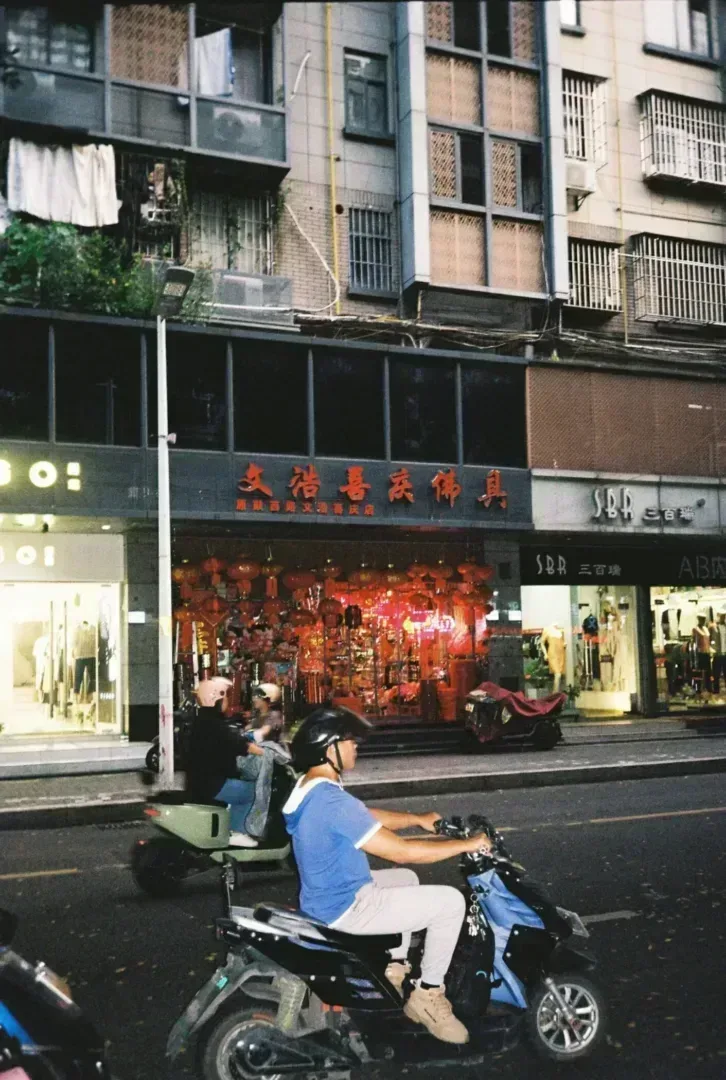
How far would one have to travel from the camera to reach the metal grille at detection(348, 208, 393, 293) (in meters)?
21.2

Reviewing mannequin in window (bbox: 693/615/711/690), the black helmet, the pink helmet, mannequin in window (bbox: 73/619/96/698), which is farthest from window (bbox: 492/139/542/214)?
the black helmet

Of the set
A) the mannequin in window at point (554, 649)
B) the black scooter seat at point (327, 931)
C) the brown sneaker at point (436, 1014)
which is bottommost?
the brown sneaker at point (436, 1014)

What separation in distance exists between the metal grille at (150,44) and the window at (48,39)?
529 millimetres

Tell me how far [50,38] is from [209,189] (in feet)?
12.1

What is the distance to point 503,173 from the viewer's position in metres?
21.8

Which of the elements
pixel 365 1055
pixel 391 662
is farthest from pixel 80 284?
pixel 365 1055

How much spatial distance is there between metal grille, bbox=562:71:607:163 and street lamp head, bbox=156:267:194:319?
39.4 feet

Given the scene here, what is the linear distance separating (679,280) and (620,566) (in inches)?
259

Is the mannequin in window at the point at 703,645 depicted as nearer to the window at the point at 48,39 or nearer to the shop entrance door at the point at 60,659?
the shop entrance door at the point at 60,659

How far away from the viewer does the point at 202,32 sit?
2008 centimetres

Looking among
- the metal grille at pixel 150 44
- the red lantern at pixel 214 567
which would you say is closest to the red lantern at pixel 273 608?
the red lantern at pixel 214 567

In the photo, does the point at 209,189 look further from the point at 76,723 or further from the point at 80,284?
the point at 76,723

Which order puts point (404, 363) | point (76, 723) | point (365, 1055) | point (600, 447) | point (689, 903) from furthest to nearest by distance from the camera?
point (600, 447) < point (404, 363) < point (76, 723) < point (689, 903) < point (365, 1055)

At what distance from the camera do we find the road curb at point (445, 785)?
12062 millimetres
